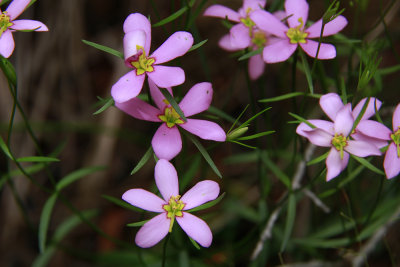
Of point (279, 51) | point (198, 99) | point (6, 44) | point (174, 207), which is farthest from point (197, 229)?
point (6, 44)

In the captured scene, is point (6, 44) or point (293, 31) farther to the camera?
point (293, 31)

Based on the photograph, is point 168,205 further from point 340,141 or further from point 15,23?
point 15,23

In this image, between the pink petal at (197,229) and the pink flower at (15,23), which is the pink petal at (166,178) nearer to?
the pink petal at (197,229)

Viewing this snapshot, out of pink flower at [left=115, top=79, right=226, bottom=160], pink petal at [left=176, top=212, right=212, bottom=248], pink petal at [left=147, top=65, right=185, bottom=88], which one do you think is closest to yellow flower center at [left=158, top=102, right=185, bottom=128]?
pink flower at [left=115, top=79, right=226, bottom=160]

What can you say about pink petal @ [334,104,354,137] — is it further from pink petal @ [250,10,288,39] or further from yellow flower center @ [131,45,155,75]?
yellow flower center @ [131,45,155,75]

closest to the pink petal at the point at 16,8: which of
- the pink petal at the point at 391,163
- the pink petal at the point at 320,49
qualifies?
the pink petal at the point at 320,49

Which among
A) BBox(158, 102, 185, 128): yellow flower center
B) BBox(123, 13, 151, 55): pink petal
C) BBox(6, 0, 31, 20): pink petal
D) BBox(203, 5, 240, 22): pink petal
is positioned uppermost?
BBox(6, 0, 31, 20): pink petal
